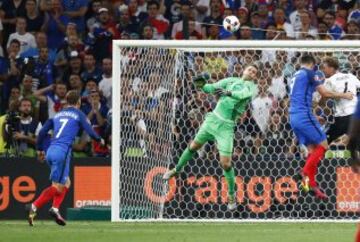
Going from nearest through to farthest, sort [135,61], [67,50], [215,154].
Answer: [135,61], [215,154], [67,50]

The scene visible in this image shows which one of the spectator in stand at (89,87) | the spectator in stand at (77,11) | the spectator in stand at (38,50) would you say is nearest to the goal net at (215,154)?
the spectator in stand at (89,87)

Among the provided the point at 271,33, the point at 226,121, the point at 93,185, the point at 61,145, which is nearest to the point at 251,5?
the point at 271,33

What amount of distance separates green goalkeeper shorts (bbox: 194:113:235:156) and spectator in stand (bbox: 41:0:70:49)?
6062 millimetres

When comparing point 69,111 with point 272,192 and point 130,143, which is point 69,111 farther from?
point 272,192

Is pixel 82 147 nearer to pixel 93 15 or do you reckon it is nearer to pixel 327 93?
pixel 93 15

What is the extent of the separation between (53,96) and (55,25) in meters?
2.22

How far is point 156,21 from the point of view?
906 inches

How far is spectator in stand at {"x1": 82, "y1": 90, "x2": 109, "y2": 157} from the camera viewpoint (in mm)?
20312

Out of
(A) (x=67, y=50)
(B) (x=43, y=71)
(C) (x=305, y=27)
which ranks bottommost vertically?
(B) (x=43, y=71)

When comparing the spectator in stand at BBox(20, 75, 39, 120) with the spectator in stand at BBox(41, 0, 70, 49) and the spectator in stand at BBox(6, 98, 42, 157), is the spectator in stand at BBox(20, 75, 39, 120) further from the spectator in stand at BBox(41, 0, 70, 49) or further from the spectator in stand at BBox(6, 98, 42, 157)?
the spectator in stand at BBox(41, 0, 70, 49)

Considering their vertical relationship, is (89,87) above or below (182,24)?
below

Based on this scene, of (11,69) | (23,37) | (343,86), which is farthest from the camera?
(23,37)

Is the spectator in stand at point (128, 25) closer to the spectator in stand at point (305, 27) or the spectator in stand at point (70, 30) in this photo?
the spectator in stand at point (70, 30)

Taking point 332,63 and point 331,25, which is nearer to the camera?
point 332,63
